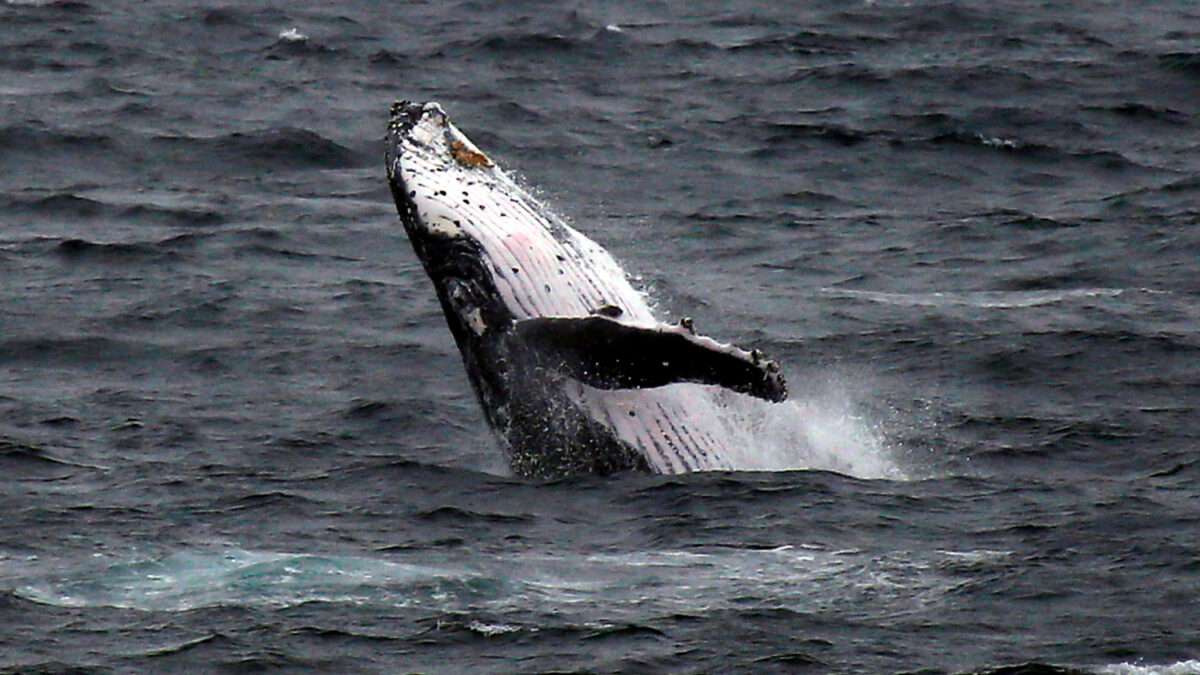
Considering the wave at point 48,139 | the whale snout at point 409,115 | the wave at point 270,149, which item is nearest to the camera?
the whale snout at point 409,115

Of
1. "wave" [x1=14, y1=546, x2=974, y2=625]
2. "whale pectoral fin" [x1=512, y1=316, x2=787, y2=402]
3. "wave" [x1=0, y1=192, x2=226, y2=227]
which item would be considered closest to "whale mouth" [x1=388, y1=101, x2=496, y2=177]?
"whale pectoral fin" [x1=512, y1=316, x2=787, y2=402]

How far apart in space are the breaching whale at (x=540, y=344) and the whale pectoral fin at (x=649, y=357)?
52 millimetres

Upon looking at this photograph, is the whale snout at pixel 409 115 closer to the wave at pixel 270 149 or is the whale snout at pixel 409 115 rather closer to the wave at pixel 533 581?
the wave at pixel 533 581

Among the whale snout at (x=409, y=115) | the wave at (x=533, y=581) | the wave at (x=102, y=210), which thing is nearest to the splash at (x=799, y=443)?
the wave at (x=533, y=581)

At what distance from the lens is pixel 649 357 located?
59.9 feet

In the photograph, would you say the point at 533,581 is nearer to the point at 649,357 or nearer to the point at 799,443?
the point at 649,357

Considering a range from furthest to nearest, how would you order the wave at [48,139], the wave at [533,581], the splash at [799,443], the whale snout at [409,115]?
1. the wave at [48,139]
2. the whale snout at [409,115]
3. the splash at [799,443]
4. the wave at [533,581]

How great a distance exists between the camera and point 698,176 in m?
33.5

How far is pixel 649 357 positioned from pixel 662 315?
8532 mm

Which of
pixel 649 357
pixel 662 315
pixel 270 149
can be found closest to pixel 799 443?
pixel 649 357

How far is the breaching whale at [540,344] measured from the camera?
19.4m

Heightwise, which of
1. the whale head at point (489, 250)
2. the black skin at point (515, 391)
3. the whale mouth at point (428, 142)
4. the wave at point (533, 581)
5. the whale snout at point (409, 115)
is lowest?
the wave at point (533, 581)

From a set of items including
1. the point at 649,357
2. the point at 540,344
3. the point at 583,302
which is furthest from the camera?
the point at 583,302

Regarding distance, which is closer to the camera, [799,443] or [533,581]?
[533,581]
